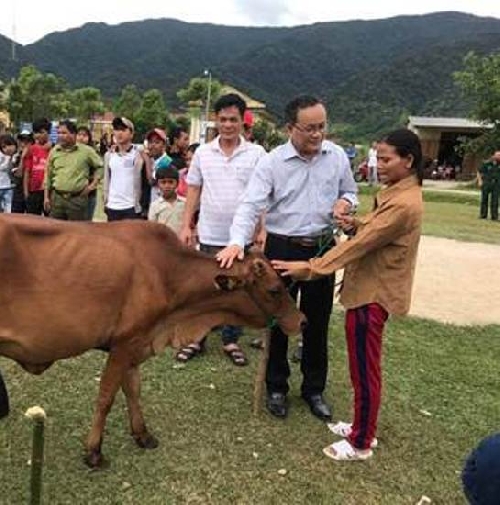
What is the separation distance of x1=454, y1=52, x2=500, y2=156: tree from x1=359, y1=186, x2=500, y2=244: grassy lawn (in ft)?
11.7

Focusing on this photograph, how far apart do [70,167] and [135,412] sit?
185 inches

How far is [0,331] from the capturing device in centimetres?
379

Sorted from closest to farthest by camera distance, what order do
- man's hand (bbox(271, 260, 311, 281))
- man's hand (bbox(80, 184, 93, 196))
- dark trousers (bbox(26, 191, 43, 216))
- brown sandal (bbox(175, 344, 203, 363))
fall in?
man's hand (bbox(271, 260, 311, 281)) → brown sandal (bbox(175, 344, 203, 363)) → man's hand (bbox(80, 184, 93, 196)) → dark trousers (bbox(26, 191, 43, 216))

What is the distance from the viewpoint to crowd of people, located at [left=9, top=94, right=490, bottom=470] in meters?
4.23

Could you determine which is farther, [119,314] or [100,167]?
[100,167]

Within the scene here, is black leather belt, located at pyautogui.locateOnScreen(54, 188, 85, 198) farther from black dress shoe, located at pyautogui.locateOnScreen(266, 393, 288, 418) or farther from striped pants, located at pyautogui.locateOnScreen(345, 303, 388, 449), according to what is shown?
striped pants, located at pyautogui.locateOnScreen(345, 303, 388, 449)

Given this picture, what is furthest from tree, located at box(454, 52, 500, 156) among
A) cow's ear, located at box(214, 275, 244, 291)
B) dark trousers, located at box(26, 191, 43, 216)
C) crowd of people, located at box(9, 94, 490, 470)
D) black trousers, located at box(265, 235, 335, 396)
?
cow's ear, located at box(214, 275, 244, 291)

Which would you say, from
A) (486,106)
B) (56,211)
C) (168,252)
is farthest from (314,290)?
(486,106)

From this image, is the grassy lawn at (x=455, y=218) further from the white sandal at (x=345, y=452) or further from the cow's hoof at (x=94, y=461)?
the cow's hoof at (x=94, y=461)

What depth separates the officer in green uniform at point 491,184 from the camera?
19.5 meters

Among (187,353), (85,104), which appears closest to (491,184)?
(187,353)

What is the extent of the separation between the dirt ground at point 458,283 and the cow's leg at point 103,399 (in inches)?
197

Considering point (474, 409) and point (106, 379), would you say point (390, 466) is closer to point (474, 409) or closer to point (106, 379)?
point (474, 409)

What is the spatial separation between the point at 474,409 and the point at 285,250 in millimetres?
1967
